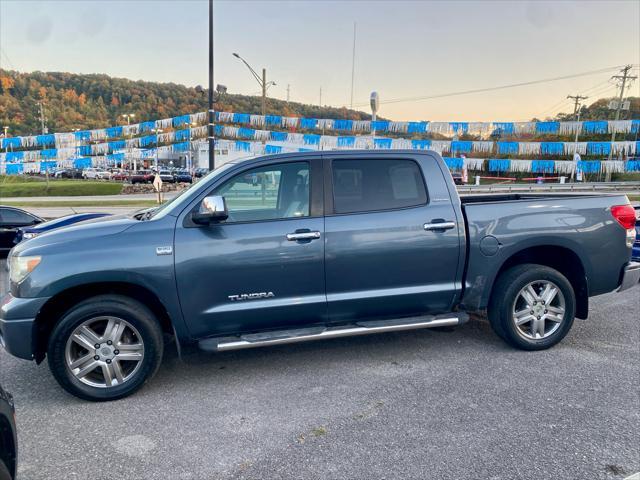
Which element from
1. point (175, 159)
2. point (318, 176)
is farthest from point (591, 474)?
point (175, 159)

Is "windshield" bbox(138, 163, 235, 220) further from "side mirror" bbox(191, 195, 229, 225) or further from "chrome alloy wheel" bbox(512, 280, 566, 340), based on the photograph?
"chrome alloy wheel" bbox(512, 280, 566, 340)

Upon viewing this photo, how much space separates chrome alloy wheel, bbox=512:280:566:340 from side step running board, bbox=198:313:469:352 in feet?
1.93

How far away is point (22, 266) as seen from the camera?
130 inches

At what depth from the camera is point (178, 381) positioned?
149 inches

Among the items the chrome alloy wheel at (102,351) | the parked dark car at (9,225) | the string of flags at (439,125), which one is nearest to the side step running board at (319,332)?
the chrome alloy wheel at (102,351)

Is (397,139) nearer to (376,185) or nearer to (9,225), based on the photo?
(9,225)

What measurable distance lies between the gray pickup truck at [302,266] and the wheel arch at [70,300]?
0.5 inches

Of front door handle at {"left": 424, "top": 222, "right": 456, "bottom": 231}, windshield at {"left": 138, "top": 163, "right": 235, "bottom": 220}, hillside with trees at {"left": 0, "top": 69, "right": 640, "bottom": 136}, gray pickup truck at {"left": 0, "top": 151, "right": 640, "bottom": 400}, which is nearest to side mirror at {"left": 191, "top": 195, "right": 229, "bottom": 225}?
gray pickup truck at {"left": 0, "top": 151, "right": 640, "bottom": 400}

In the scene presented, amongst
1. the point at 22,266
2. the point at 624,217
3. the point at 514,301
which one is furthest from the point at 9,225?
the point at 624,217

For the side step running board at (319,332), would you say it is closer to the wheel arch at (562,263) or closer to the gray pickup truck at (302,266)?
the gray pickup truck at (302,266)

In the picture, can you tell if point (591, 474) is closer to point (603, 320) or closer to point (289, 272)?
point (289, 272)

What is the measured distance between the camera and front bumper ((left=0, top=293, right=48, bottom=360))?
128 inches

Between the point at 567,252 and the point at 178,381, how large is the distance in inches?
149

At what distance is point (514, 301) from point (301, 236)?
2118mm
